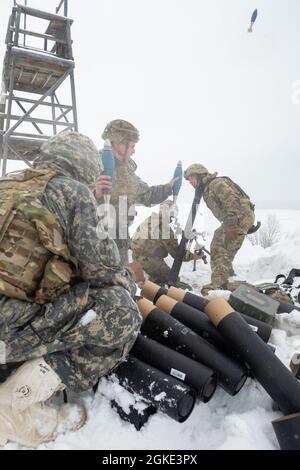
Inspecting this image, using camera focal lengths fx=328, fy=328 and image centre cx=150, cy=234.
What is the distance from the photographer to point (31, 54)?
6.93 metres

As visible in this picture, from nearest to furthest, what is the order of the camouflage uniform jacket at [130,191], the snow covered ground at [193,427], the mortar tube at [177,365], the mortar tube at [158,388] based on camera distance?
the snow covered ground at [193,427]
the mortar tube at [158,388]
the mortar tube at [177,365]
the camouflage uniform jacket at [130,191]

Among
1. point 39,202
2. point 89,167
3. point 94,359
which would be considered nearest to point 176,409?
point 94,359

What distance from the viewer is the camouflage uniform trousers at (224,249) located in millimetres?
5011

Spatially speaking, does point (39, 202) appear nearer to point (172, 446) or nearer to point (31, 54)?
point (172, 446)

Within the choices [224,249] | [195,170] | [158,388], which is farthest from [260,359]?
[195,170]

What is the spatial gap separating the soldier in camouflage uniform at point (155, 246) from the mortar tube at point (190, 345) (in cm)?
296

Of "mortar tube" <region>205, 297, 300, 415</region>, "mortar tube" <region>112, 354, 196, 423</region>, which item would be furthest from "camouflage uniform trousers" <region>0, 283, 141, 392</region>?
"mortar tube" <region>205, 297, 300, 415</region>

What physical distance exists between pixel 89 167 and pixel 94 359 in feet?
4.15

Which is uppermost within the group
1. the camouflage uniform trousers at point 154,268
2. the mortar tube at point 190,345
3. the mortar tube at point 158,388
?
the mortar tube at point 190,345

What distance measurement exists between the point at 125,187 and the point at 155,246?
1199 millimetres

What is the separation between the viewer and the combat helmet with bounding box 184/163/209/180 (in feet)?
18.0

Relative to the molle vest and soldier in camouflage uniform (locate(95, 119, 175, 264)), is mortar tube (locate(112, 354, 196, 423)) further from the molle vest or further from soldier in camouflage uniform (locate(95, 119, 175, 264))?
soldier in camouflage uniform (locate(95, 119, 175, 264))

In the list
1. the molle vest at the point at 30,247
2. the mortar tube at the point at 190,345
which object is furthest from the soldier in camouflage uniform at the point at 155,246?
the molle vest at the point at 30,247

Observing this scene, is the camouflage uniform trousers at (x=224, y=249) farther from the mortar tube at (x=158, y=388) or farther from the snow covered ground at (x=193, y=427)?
the mortar tube at (x=158, y=388)
